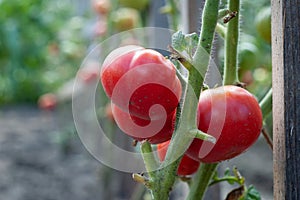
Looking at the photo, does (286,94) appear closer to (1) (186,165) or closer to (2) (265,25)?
(1) (186,165)

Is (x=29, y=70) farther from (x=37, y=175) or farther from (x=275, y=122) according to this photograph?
(x=275, y=122)

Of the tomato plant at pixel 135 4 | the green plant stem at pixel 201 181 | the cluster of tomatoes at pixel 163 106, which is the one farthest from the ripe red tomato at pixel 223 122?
the tomato plant at pixel 135 4

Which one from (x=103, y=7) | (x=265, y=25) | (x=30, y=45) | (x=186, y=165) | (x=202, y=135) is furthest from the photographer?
(x=30, y=45)

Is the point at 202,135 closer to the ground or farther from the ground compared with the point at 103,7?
closer to the ground

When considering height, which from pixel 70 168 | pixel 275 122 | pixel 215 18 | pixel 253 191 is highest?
pixel 215 18

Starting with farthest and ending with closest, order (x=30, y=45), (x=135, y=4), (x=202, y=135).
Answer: (x=30, y=45) < (x=135, y=4) < (x=202, y=135)

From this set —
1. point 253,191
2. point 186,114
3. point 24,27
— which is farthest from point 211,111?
point 24,27

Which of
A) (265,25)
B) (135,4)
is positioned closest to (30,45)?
(135,4)
